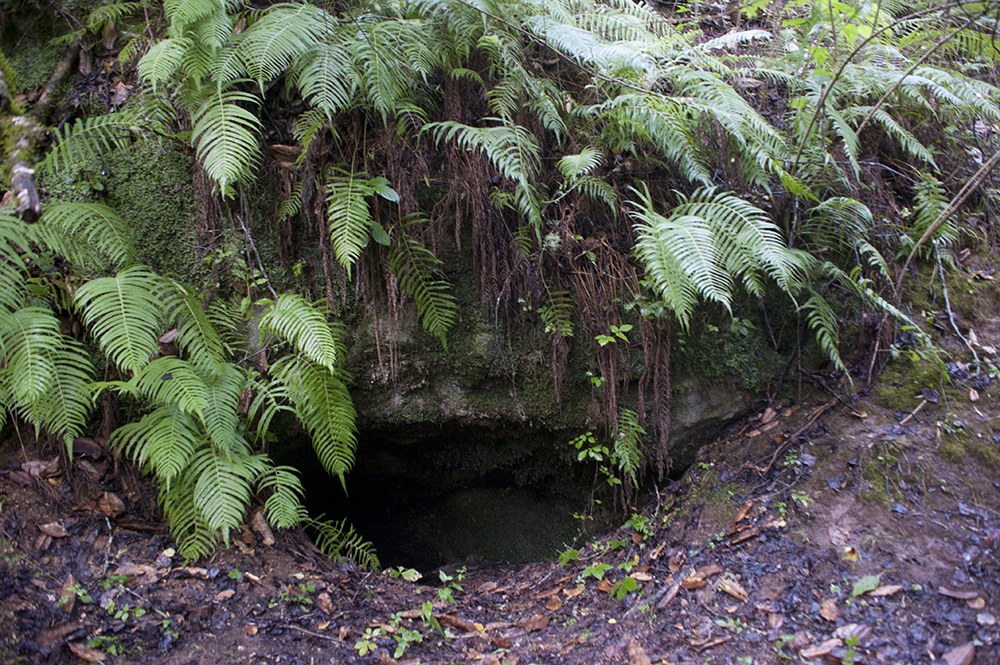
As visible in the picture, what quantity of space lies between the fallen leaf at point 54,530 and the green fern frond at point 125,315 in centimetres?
82

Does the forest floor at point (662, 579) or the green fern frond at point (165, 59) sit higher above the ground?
the green fern frond at point (165, 59)

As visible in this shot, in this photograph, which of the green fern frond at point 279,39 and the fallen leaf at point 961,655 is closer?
the fallen leaf at point 961,655

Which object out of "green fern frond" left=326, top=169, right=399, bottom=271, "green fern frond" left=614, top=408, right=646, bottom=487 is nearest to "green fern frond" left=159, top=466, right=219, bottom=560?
"green fern frond" left=326, top=169, right=399, bottom=271

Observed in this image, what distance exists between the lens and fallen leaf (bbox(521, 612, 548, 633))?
110 inches

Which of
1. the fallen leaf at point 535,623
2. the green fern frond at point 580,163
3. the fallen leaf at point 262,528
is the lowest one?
the fallen leaf at point 535,623

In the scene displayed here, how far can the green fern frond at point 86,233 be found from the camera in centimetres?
256

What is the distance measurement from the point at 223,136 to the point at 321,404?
1426mm

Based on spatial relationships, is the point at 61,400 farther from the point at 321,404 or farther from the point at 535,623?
the point at 535,623

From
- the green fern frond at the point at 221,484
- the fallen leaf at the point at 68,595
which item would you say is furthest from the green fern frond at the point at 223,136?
the fallen leaf at the point at 68,595

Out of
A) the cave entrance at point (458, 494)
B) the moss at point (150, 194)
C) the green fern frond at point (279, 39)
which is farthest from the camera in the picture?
the cave entrance at point (458, 494)

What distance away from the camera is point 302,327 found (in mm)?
2723

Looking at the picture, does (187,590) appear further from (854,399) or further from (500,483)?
(854,399)

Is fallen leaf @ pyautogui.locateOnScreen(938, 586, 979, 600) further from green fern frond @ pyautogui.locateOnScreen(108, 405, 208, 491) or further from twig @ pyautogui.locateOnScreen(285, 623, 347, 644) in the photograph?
green fern frond @ pyautogui.locateOnScreen(108, 405, 208, 491)

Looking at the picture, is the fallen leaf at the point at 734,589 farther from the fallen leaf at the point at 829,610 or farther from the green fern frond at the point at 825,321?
the green fern frond at the point at 825,321
